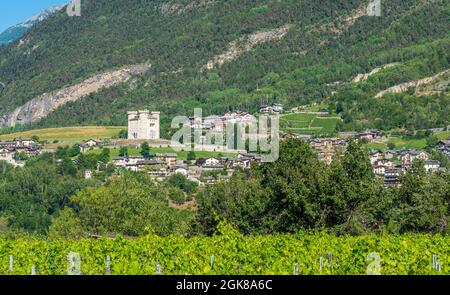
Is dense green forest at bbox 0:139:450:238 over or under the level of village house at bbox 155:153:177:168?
over

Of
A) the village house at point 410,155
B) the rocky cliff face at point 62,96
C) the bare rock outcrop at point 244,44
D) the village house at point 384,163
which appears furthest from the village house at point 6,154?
the bare rock outcrop at point 244,44

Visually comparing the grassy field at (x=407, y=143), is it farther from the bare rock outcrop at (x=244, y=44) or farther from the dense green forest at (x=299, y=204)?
the bare rock outcrop at (x=244, y=44)

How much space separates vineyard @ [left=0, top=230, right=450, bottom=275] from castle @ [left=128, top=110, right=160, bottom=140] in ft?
338

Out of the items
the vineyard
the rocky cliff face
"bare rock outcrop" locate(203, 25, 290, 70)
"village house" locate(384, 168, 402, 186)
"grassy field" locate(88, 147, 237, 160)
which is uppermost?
"bare rock outcrop" locate(203, 25, 290, 70)

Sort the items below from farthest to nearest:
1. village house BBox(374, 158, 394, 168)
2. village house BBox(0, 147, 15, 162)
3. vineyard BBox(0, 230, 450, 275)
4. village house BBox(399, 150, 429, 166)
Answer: village house BBox(0, 147, 15, 162) → village house BBox(399, 150, 429, 166) → village house BBox(374, 158, 394, 168) → vineyard BBox(0, 230, 450, 275)

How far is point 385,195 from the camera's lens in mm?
36719

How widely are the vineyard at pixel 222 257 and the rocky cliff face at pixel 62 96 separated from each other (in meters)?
156

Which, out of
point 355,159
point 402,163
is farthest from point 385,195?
point 402,163

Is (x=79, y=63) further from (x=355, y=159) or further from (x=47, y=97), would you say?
(x=355, y=159)

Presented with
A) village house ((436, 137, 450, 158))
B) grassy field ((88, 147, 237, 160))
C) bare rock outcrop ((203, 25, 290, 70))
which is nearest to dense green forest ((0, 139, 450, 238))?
village house ((436, 137, 450, 158))

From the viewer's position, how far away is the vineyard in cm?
1636

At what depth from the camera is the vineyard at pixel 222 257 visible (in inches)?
644

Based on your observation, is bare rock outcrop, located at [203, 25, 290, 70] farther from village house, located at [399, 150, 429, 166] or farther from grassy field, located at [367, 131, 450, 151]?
village house, located at [399, 150, 429, 166]

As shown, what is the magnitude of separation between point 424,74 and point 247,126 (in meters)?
35.5
